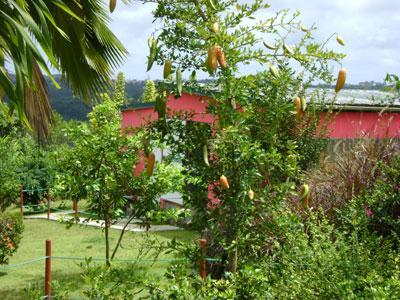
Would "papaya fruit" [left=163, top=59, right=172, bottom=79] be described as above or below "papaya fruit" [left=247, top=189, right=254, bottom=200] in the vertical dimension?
above

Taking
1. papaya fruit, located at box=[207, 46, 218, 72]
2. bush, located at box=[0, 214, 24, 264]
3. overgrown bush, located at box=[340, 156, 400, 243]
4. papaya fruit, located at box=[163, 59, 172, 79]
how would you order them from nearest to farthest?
papaya fruit, located at box=[207, 46, 218, 72] < papaya fruit, located at box=[163, 59, 172, 79] < overgrown bush, located at box=[340, 156, 400, 243] < bush, located at box=[0, 214, 24, 264]

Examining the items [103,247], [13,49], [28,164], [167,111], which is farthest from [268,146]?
[28,164]

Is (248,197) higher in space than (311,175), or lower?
higher

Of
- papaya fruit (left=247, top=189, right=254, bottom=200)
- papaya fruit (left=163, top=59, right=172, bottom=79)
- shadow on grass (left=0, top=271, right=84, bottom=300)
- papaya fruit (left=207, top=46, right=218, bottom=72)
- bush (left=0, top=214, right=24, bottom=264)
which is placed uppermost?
papaya fruit (left=207, top=46, right=218, bottom=72)

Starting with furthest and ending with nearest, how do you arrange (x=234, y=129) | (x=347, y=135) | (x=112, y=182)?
(x=347, y=135) < (x=112, y=182) < (x=234, y=129)

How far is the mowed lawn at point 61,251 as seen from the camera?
9.02 meters

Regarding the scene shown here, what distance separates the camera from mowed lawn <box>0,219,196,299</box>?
29.6 ft

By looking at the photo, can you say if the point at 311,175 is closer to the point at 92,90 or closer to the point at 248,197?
the point at 92,90

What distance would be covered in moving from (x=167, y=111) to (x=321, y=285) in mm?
1499

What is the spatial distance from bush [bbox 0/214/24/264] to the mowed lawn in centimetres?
38

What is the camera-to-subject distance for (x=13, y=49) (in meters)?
4.72

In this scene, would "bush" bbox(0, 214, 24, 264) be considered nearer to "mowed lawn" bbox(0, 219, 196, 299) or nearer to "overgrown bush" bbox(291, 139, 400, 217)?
"mowed lawn" bbox(0, 219, 196, 299)

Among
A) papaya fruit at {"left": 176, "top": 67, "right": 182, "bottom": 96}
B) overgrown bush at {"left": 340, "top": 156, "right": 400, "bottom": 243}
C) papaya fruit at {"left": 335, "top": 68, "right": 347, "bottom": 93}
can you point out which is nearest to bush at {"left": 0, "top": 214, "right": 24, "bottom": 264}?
overgrown bush at {"left": 340, "top": 156, "right": 400, "bottom": 243}

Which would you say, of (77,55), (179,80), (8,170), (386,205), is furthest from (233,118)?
(8,170)
